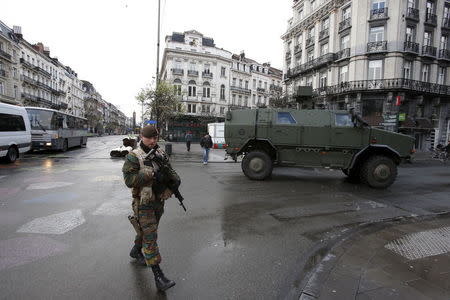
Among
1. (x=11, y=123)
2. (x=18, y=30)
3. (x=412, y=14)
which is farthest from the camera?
(x=18, y=30)

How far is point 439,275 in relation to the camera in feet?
10.0

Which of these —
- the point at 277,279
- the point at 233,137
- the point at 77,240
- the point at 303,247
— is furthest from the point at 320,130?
the point at 77,240

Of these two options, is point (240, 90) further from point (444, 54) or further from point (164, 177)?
point (164, 177)

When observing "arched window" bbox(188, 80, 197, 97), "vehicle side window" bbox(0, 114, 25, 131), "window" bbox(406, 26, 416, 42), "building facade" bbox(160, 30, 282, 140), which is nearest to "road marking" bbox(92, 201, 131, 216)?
"vehicle side window" bbox(0, 114, 25, 131)

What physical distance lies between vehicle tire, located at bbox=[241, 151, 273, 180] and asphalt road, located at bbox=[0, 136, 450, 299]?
729 millimetres

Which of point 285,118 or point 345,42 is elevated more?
point 345,42

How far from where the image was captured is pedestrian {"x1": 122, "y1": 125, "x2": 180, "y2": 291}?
2.60 m

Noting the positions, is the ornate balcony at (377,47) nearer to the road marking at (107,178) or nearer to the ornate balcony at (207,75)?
the road marking at (107,178)

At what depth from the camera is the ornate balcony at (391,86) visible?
78.3 ft

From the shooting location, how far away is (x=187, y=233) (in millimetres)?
4203

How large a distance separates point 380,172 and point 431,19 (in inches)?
1077

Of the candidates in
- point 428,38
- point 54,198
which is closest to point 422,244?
point 54,198

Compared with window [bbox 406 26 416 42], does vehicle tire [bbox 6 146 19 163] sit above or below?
below

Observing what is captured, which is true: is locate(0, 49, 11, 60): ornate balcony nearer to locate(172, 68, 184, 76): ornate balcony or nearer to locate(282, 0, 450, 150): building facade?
locate(172, 68, 184, 76): ornate balcony
